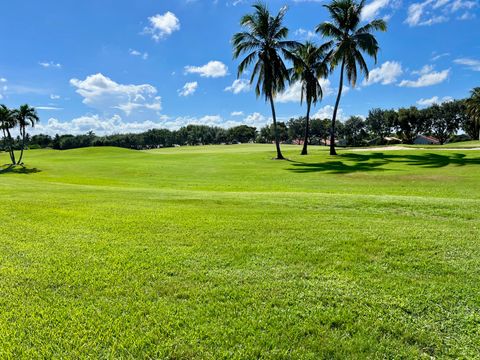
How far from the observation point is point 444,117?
7631 cm

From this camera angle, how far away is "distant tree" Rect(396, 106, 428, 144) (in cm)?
7519

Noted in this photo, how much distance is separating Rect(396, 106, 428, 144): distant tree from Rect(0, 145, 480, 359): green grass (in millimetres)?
78735

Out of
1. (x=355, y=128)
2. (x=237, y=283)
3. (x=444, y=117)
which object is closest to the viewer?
(x=237, y=283)

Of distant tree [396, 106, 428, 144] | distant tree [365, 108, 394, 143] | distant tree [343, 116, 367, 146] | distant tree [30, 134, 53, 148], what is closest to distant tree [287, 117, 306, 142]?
distant tree [343, 116, 367, 146]

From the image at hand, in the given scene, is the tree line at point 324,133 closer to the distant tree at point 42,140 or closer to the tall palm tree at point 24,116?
the distant tree at point 42,140

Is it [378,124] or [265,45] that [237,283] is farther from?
[378,124]

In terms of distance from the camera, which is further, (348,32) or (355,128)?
(355,128)

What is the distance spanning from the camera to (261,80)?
2684cm

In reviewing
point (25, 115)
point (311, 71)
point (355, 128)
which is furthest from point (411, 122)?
point (25, 115)

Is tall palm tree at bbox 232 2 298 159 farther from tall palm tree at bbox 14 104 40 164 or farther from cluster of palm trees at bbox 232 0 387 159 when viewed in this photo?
tall palm tree at bbox 14 104 40 164

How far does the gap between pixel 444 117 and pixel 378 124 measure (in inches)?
651

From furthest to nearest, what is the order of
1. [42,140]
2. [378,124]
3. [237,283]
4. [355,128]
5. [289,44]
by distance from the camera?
1. [42,140]
2. [355,128]
3. [378,124]
4. [289,44]
5. [237,283]

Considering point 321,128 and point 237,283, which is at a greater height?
point 321,128

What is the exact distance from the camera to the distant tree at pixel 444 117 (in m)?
75.0
